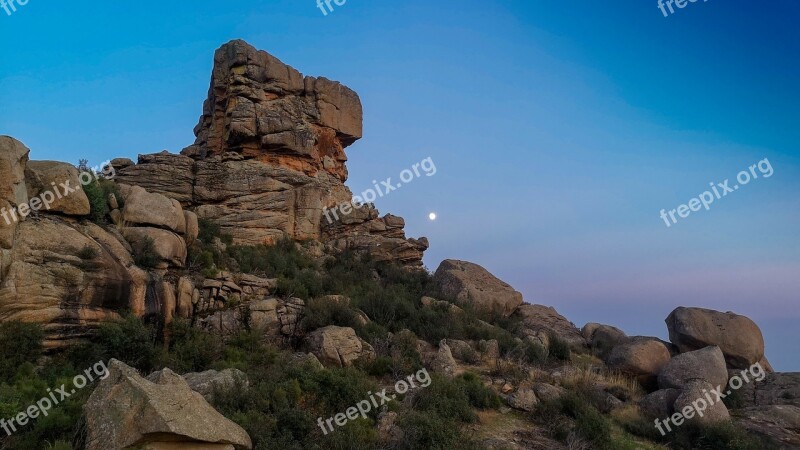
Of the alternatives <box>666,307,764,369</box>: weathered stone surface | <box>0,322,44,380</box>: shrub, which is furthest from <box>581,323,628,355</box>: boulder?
<box>0,322,44,380</box>: shrub

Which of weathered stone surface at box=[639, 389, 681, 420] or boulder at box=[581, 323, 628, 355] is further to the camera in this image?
boulder at box=[581, 323, 628, 355]

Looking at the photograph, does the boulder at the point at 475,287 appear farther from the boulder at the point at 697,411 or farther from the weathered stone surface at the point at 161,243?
the weathered stone surface at the point at 161,243

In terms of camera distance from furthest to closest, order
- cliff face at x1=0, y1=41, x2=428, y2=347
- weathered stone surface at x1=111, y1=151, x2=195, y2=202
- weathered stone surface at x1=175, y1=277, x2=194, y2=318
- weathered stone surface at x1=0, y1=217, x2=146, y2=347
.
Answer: weathered stone surface at x1=111, y1=151, x2=195, y2=202
weathered stone surface at x1=175, y1=277, x2=194, y2=318
cliff face at x1=0, y1=41, x2=428, y2=347
weathered stone surface at x1=0, y1=217, x2=146, y2=347

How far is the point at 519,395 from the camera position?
1201 centimetres

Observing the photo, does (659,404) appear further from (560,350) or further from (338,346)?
(338,346)

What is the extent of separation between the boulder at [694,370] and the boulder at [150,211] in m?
17.8

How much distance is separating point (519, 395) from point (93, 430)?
9.40 metres

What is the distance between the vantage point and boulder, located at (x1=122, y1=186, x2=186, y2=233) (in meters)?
15.9

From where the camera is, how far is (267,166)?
25.1 metres

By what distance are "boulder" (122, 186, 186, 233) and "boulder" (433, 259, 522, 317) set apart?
12.2 meters

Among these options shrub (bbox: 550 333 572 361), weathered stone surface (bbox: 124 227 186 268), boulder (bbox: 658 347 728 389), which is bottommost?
boulder (bbox: 658 347 728 389)

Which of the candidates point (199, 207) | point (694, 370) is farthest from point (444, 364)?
point (199, 207)

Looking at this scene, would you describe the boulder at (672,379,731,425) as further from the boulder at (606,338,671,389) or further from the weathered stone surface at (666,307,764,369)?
the weathered stone surface at (666,307,764,369)

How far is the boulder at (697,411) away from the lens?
11.8 meters
